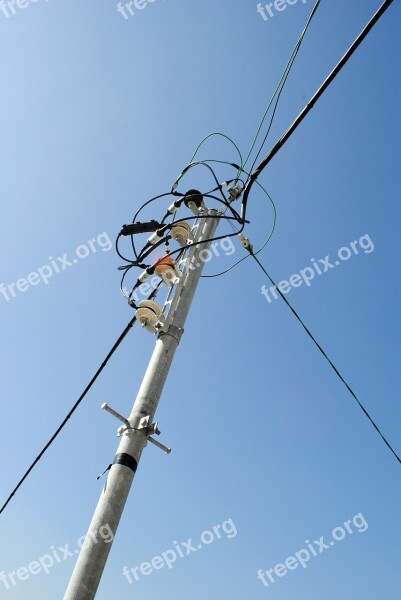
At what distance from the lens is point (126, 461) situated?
136 inches

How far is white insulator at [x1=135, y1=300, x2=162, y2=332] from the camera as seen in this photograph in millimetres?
4363

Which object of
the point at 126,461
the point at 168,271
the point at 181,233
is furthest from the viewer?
the point at 181,233

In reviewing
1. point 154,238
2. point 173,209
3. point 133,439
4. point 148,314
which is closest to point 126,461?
point 133,439

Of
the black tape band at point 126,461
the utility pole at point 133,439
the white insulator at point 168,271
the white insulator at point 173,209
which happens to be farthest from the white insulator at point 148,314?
the white insulator at point 173,209

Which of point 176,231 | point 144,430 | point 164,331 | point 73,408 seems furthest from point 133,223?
point 144,430

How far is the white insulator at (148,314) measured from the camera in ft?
14.3

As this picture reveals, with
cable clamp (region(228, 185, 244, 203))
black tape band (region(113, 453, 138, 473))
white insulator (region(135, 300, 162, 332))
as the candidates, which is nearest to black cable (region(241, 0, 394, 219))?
cable clamp (region(228, 185, 244, 203))

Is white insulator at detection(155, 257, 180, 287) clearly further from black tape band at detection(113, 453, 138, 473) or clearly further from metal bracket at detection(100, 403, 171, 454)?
black tape band at detection(113, 453, 138, 473)

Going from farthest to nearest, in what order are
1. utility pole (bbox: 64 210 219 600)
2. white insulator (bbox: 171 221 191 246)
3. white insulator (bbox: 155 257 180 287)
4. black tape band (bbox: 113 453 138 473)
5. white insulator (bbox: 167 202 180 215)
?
white insulator (bbox: 167 202 180 215) → white insulator (bbox: 171 221 191 246) → white insulator (bbox: 155 257 180 287) → black tape band (bbox: 113 453 138 473) → utility pole (bbox: 64 210 219 600)

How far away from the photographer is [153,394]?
12.5 feet

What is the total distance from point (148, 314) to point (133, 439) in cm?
128

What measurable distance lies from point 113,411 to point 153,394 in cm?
38

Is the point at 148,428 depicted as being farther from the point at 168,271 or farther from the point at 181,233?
the point at 181,233

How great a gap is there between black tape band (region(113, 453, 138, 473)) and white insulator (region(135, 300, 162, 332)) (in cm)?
134
